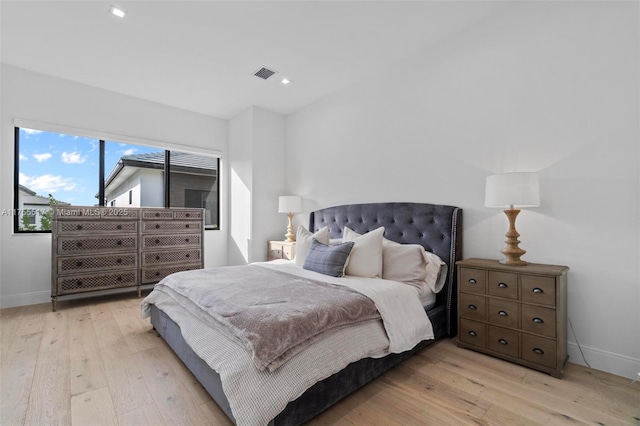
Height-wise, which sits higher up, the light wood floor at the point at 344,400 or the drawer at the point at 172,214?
the drawer at the point at 172,214

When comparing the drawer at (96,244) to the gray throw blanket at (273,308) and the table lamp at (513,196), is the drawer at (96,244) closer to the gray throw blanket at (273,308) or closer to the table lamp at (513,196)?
the gray throw blanket at (273,308)

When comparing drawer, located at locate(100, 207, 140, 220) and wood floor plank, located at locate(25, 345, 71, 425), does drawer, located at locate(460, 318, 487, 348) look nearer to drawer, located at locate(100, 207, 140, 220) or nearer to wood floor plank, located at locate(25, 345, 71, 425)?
wood floor plank, located at locate(25, 345, 71, 425)

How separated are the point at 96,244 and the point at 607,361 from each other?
486 cm

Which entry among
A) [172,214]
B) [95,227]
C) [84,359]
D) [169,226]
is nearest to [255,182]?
[172,214]

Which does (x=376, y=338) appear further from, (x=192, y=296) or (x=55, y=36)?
(x=55, y=36)

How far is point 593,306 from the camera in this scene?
82.0 inches

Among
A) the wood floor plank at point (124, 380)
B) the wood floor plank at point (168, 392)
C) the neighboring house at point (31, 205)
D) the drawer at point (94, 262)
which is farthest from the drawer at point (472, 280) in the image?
the neighboring house at point (31, 205)

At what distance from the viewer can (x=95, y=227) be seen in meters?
3.49

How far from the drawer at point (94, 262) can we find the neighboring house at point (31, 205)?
0.73 metres

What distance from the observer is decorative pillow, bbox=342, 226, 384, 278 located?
99.7 inches

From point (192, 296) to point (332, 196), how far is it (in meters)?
2.36

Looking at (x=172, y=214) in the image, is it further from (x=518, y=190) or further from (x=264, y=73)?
(x=518, y=190)

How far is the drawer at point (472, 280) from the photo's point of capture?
227 centimetres

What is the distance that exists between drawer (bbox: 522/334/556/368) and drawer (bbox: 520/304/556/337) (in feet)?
0.17
